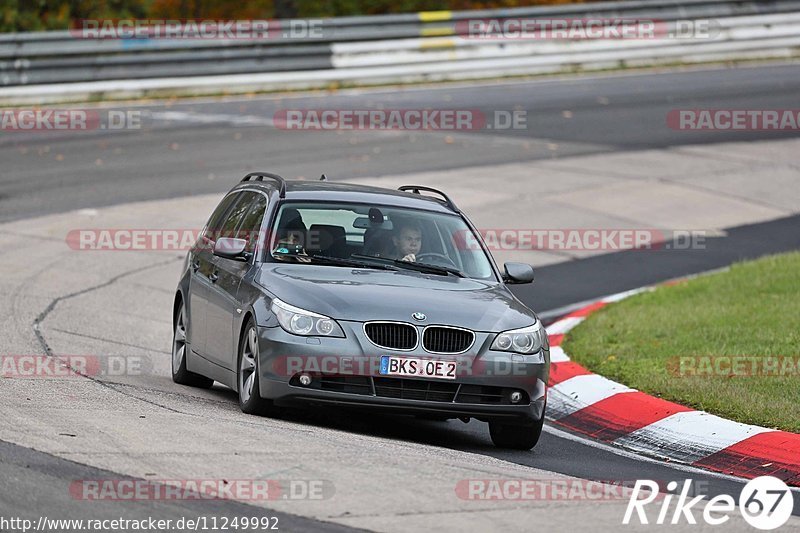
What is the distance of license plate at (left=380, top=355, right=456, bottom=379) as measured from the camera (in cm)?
869

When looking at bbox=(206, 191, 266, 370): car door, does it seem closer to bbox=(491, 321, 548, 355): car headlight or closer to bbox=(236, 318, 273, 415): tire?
bbox=(236, 318, 273, 415): tire

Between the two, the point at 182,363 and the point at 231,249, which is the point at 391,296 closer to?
the point at 231,249

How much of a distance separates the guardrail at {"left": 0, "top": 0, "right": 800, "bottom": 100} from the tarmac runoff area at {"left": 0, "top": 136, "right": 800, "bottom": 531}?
6.54 meters

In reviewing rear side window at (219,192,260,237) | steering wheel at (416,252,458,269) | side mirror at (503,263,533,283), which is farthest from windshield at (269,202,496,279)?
rear side window at (219,192,260,237)

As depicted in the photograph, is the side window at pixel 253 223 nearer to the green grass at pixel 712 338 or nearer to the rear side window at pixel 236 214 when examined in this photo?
the rear side window at pixel 236 214

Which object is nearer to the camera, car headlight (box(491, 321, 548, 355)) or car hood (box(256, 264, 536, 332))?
car hood (box(256, 264, 536, 332))

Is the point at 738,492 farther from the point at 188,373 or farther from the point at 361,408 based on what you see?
the point at 188,373

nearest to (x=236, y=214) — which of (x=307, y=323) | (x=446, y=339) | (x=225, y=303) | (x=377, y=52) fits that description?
(x=225, y=303)

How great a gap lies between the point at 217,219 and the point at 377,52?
56.9ft

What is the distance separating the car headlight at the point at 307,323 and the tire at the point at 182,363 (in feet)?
6.95

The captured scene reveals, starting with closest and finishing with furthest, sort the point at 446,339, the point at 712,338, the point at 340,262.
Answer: the point at 446,339 → the point at 340,262 → the point at 712,338

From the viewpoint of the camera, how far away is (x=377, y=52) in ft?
92.6

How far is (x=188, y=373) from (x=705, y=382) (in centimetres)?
383

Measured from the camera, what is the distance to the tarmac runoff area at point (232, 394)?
6.93m
